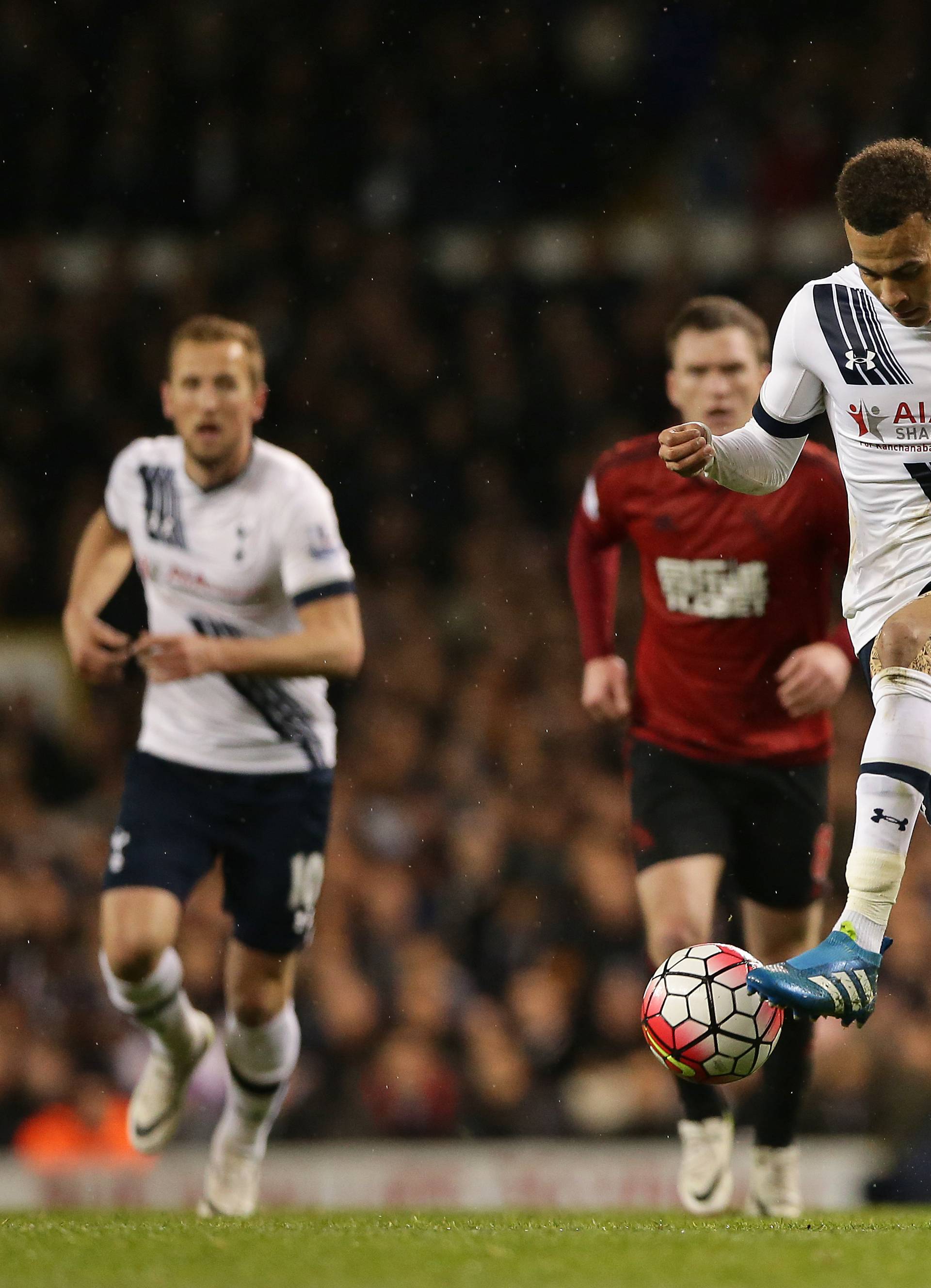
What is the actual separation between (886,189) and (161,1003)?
140 inches

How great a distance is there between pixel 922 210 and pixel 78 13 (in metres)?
11.6

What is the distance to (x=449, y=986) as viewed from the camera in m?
9.93

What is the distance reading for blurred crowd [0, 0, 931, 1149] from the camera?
40.2 ft

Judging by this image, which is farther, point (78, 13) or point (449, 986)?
point (78, 13)

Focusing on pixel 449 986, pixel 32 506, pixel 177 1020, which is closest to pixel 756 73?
pixel 32 506

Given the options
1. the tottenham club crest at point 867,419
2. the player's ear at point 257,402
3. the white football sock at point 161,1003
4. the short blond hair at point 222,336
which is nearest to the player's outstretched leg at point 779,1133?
the white football sock at point 161,1003

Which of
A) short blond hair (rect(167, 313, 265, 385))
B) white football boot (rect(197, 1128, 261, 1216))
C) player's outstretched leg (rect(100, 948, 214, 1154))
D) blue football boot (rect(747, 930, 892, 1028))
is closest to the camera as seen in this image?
blue football boot (rect(747, 930, 892, 1028))

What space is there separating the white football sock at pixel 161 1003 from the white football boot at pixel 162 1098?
68 mm

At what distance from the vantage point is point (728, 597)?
6285 mm

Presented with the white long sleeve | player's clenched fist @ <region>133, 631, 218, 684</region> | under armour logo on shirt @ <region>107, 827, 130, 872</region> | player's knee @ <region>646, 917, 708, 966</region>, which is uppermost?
the white long sleeve

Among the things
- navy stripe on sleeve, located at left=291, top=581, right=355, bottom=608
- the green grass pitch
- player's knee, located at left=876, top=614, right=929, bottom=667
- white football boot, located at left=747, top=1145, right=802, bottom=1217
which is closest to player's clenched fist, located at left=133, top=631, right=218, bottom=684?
navy stripe on sleeve, located at left=291, top=581, right=355, bottom=608

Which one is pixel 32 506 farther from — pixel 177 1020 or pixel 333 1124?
pixel 177 1020

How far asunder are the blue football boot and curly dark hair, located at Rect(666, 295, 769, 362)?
2.38 m

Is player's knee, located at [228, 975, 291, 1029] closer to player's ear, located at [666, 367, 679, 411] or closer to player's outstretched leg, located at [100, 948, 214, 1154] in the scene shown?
player's outstretched leg, located at [100, 948, 214, 1154]
